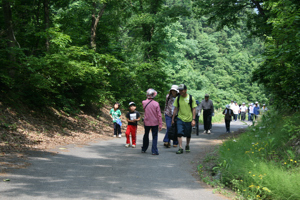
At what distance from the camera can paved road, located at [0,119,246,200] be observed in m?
5.54

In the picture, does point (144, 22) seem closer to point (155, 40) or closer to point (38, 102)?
point (155, 40)

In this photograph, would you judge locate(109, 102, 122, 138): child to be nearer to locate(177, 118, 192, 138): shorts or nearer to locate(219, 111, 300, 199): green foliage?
locate(177, 118, 192, 138): shorts

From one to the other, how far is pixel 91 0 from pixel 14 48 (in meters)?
7.81

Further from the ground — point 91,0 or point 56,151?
point 91,0

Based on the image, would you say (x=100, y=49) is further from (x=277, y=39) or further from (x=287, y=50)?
(x=287, y=50)

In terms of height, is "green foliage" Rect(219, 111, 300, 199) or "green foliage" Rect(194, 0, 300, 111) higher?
"green foliage" Rect(194, 0, 300, 111)

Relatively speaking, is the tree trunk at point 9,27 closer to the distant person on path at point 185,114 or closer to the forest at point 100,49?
the forest at point 100,49

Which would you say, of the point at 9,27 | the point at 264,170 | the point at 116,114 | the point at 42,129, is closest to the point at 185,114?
the point at 264,170

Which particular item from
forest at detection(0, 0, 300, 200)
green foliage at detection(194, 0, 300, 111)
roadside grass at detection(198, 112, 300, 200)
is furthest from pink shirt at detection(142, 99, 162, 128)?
green foliage at detection(194, 0, 300, 111)

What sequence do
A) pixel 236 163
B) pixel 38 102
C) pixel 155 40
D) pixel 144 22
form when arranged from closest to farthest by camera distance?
pixel 236 163 < pixel 38 102 < pixel 144 22 < pixel 155 40

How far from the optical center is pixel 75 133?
14.3 metres

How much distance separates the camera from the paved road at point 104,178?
218 inches

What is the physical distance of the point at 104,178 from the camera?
22.1ft

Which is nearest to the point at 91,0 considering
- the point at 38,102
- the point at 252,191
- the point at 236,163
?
the point at 38,102
